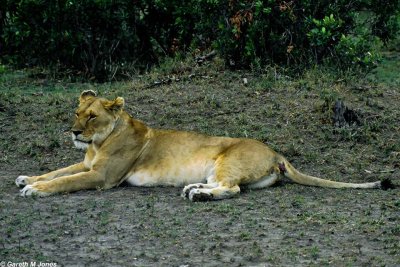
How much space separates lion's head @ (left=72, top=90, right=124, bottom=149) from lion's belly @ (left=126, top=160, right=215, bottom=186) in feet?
1.27

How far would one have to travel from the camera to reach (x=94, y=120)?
7.05 metres

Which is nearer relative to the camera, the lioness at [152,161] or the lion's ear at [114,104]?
the lioness at [152,161]

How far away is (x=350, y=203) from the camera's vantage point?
6449mm

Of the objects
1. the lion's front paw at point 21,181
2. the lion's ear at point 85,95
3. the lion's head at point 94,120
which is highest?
the lion's ear at point 85,95

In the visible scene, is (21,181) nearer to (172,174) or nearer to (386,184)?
(172,174)

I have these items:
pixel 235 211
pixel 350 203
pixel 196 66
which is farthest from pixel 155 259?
pixel 196 66

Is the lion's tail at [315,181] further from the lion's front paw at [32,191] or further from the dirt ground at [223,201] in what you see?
the lion's front paw at [32,191]

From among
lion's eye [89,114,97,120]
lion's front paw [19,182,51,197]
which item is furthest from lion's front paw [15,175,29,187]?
lion's eye [89,114,97,120]


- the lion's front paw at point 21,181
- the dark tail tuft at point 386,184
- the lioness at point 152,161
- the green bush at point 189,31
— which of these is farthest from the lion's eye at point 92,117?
the green bush at point 189,31

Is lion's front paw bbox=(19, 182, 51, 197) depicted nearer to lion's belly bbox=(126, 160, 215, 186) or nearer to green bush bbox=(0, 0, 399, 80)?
lion's belly bbox=(126, 160, 215, 186)

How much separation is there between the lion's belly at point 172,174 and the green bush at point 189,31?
3.21 meters

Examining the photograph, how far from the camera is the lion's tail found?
684cm

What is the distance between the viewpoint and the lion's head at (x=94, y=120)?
6965mm

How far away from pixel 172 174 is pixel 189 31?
4325 mm
